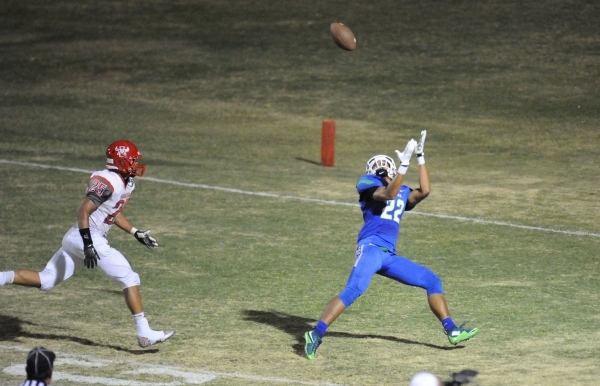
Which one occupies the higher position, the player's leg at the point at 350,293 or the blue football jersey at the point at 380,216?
the blue football jersey at the point at 380,216

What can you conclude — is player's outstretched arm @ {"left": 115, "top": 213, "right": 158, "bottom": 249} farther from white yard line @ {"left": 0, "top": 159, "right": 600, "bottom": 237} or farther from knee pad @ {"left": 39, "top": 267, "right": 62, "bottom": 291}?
white yard line @ {"left": 0, "top": 159, "right": 600, "bottom": 237}

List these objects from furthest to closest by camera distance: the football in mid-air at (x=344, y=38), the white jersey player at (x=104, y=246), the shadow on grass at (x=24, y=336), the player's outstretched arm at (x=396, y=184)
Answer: the football in mid-air at (x=344, y=38), the shadow on grass at (x=24, y=336), the white jersey player at (x=104, y=246), the player's outstretched arm at (x=396, y=184)

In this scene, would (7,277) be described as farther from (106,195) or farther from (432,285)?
(432,285)

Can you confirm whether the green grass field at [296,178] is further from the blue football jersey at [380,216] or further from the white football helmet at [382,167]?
the white football helmet at [382,167]

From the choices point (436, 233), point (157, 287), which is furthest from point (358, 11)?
point (157, 287)

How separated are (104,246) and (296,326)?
7.44 ft

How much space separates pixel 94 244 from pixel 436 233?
23.1 ft

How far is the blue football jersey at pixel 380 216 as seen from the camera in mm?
10445

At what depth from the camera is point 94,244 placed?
1025 centimetres

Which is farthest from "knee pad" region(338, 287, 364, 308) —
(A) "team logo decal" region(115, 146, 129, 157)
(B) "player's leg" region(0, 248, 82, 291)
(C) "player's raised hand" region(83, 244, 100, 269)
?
(B) "player's leg" region(0, 248, 82, 291)

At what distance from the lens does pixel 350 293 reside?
1018 centimetres

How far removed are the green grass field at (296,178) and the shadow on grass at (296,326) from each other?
42mm

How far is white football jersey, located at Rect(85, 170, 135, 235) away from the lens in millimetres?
10164

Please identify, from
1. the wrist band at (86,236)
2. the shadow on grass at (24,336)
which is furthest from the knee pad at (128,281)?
the shadow on grass at (24,336)
